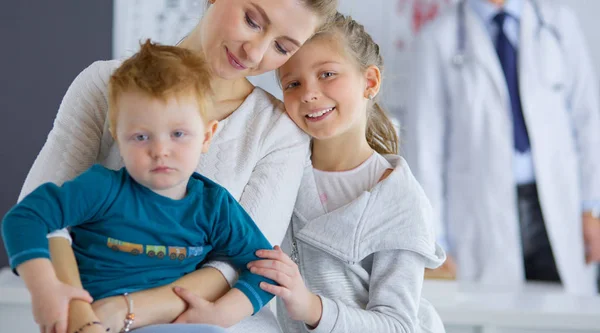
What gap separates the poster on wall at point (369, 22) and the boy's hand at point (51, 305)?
2.16 m

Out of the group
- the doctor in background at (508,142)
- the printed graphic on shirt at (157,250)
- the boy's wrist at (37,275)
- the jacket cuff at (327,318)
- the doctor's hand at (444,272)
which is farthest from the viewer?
the doctor in background at (508,142)

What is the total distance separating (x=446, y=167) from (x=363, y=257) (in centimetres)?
175

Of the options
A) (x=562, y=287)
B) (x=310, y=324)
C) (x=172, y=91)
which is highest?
(x=172, y=91)

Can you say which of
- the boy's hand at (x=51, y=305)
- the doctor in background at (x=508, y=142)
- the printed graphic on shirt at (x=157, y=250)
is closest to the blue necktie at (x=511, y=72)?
the doctor in background at (x=508, y=142)

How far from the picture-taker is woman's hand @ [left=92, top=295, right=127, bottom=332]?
1.01 m

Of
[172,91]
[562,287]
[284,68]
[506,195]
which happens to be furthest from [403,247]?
[562,287]

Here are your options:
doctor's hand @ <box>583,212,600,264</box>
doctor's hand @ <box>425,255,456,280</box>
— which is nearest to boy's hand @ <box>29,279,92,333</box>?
doctor's hand @ <box>425,255,456,280</box>

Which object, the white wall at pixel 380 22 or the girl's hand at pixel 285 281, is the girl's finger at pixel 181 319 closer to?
the girl's hand at pixel 285 281

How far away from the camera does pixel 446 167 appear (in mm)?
3002

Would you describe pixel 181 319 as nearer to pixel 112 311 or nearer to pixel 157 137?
pixel 112 311

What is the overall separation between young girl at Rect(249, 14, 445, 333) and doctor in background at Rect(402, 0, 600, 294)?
1.49 metres

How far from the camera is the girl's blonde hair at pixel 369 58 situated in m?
1.42

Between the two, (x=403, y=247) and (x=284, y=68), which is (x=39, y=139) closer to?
(x=284, y=68)

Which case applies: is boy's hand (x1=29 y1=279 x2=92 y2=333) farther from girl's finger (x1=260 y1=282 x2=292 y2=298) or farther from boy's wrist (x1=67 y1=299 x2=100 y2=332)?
girl's finger (x1=260 y1=282 x2=292 y2=298)
